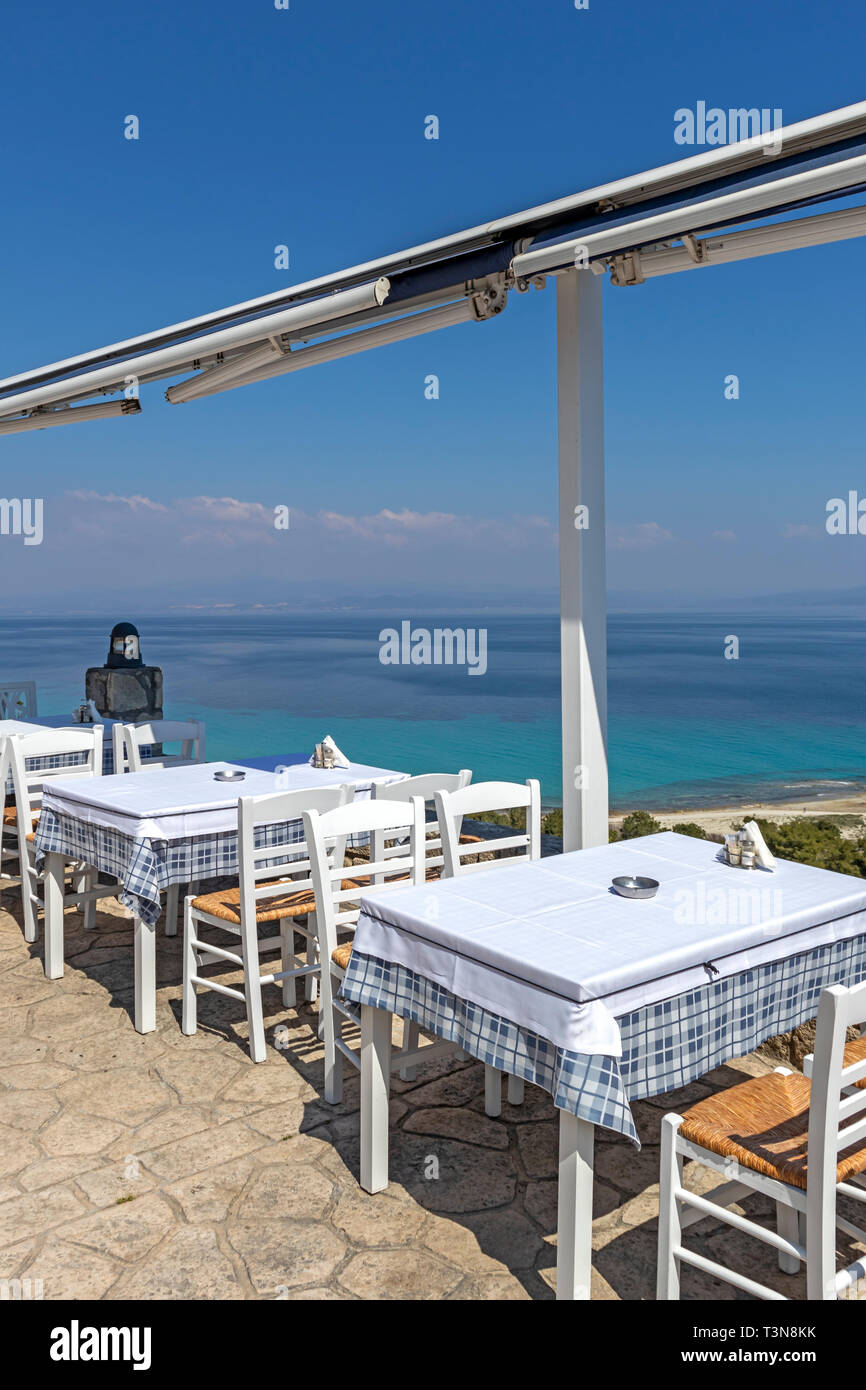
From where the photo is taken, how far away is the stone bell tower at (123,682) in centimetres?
604

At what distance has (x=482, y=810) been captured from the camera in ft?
9.70

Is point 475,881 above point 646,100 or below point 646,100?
below

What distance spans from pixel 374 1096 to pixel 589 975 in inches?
31.6

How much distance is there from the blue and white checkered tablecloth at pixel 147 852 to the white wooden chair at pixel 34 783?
1.04ft

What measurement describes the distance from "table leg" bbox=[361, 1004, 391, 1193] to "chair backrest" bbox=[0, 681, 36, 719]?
4.36 meters

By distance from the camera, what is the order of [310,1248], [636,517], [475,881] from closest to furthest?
1. [310,1248]
2. [475,881]
3. [636,517]

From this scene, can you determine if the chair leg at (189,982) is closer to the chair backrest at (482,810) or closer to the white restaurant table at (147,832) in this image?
the white restaurant table at (147,832)

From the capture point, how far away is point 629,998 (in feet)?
5.57

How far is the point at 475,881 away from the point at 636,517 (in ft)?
132

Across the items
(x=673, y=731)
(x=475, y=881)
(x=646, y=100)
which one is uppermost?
(x=646, y=100)

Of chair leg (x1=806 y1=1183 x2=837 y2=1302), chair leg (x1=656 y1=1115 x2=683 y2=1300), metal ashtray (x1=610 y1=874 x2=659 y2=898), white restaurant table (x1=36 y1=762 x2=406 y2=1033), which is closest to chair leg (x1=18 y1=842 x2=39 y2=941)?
white restaurant table (x1=36 y1=762 x2=406 y2=1033)

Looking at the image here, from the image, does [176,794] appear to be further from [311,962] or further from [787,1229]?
[787,1229]
